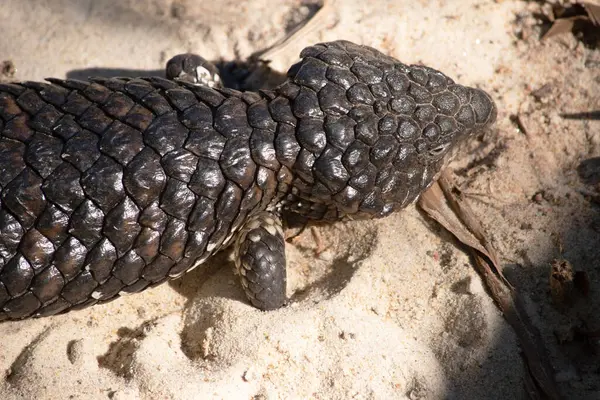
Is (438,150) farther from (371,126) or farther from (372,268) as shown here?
(372,268)

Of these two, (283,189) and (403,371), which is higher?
(283,189)

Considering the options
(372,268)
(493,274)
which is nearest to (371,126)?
(372,268)

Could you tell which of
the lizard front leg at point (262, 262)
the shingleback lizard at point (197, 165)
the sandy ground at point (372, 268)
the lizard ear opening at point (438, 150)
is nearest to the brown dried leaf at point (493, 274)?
the sandy ground at point (372, 268)

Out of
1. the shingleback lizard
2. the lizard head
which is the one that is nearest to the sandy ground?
the shingleback lizard

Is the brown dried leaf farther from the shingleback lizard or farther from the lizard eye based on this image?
the lizard eye

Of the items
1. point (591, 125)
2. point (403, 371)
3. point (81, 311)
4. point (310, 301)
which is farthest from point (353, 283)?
point (591, 125)

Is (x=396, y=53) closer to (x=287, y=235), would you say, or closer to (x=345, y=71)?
(x=345, y=71)
